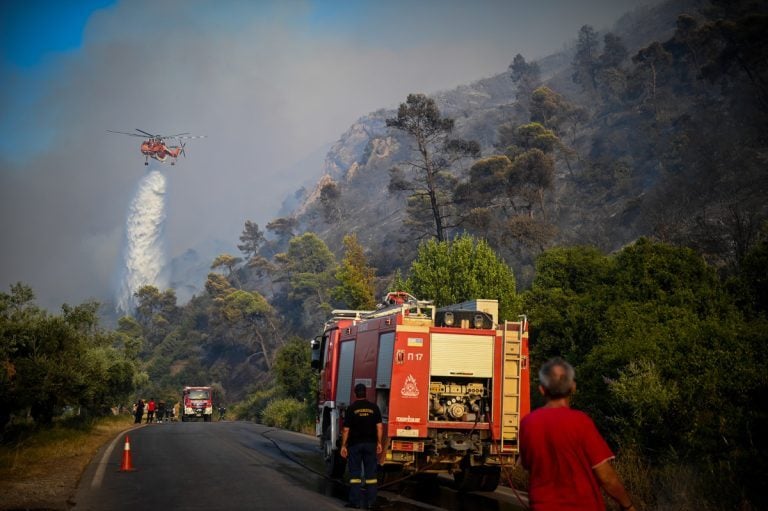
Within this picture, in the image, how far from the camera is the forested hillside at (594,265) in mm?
14203

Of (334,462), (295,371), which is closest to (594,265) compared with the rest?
(334,462)

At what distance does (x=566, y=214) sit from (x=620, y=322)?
67634 mm

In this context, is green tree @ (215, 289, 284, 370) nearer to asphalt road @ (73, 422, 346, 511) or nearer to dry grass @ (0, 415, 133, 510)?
dry grass @ (0, 415, 133, 510)

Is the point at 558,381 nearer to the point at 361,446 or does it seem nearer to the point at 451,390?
the point at 361,446

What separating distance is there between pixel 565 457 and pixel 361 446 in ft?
24.8

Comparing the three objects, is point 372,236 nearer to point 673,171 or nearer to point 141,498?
point 673,171

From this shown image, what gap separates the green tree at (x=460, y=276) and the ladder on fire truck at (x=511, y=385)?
19.6 meters

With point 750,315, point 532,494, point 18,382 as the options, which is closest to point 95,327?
point 18,382

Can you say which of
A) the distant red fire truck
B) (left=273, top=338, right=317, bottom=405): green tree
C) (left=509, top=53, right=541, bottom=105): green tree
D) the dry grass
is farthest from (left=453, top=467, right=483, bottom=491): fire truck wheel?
(left=509, top=53, right=541, bottom=105): green tree

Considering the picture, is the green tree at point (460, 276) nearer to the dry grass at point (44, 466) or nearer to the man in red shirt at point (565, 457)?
the dry grass at point (44, 466)

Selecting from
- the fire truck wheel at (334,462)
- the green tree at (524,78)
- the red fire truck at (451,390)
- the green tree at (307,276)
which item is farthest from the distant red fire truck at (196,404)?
the green tree at (524,78)

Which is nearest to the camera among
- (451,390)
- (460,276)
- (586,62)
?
(451,390)

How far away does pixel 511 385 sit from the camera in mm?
14078

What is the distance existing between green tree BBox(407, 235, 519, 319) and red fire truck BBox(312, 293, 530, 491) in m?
19.6
